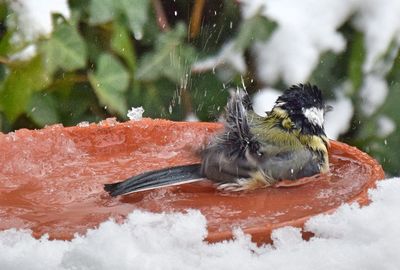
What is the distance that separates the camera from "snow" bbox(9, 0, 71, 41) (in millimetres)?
2879

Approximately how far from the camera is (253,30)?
2.98 meters

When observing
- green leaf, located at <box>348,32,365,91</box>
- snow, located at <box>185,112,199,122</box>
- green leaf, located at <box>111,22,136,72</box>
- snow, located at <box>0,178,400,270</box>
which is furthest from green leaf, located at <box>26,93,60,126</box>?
snow, located at <box>0,178,400,270</box>

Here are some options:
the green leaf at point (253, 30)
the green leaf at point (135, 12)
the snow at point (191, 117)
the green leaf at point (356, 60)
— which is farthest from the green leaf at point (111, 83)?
the green leaf at point (356, 60)

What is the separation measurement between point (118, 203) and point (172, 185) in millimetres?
127

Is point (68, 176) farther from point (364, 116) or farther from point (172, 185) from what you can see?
point (364, 116)

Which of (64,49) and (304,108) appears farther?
(64,49)

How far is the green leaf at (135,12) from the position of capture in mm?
2979

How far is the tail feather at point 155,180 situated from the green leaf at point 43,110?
1295mm

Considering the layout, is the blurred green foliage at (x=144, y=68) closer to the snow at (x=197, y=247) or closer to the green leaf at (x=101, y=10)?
the green leaf at (x=101, y=10)

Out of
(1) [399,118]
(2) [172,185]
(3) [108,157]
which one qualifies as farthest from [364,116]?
(2) [172,185]

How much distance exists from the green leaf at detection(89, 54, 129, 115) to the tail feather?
3.97ft

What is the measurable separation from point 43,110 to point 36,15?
34 centimetres

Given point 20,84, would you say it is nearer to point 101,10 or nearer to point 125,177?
point 101,10

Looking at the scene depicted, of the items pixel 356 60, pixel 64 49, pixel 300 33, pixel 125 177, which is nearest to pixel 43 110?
pixel 64 49
